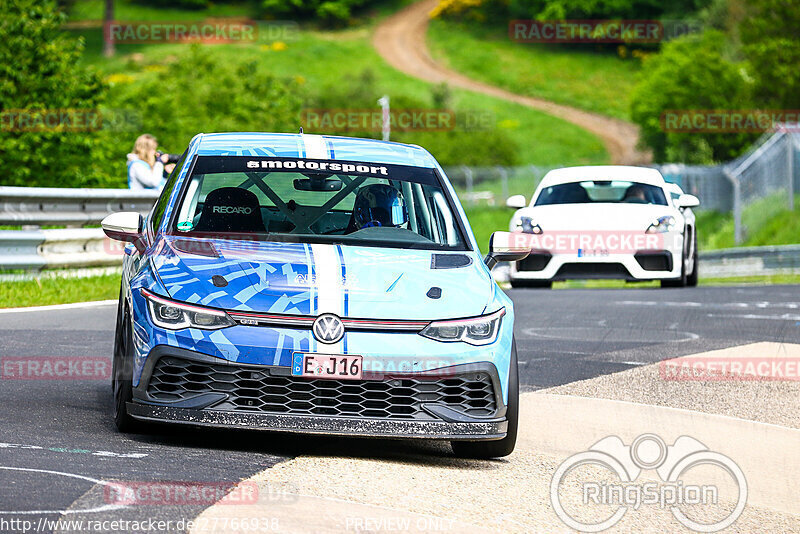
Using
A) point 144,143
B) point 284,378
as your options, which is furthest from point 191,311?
point 144,143

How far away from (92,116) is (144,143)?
24845 mm

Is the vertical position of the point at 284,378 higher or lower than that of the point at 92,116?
lower

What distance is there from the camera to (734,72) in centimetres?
8256

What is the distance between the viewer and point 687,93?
83438 millimetres

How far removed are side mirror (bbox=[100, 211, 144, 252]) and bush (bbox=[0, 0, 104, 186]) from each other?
31459 mm

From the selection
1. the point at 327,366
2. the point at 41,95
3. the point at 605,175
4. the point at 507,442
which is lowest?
the point at 507,442

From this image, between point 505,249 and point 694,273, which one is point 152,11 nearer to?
point 694,273

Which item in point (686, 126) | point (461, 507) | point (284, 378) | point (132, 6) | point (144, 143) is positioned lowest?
point (461, 507)

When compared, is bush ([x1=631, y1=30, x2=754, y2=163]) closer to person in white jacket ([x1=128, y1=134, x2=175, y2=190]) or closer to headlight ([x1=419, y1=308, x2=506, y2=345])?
person in white jacket ([x1=128, y1=134, x2=175, y2=190])

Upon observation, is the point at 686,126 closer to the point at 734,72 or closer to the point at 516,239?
the point at 734,72

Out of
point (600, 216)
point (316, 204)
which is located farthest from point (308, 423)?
point (600, 216)

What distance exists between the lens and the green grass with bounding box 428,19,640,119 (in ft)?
342

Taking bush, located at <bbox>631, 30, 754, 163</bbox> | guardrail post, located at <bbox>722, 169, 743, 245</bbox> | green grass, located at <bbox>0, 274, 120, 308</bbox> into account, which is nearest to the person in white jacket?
green grass, located at <bbox>0, 274, 120, 308</bbox>

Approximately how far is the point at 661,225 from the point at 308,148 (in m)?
9.26
